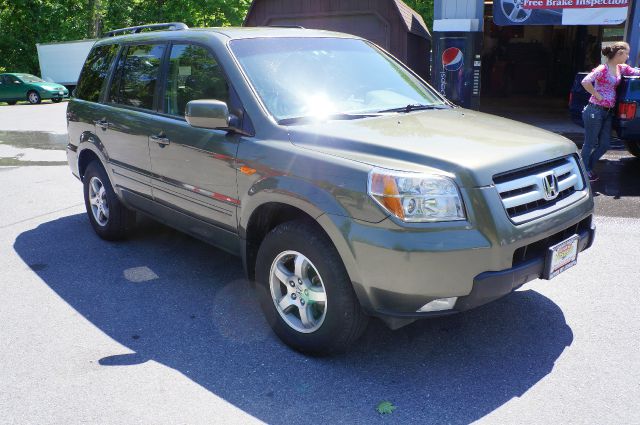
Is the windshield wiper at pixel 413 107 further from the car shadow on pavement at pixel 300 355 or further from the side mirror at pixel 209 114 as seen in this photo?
the car shadow on pavement at pixel 300 355

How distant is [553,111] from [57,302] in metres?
15.2

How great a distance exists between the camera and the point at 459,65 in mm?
13180

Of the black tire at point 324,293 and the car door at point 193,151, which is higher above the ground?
the car door at point 193,151

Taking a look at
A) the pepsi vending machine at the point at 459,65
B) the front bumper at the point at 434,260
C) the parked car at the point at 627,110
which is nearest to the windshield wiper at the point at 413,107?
the front bumper at the point at 434,260

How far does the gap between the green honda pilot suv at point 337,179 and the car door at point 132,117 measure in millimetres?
21

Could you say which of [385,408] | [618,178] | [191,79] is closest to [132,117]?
[191,79]

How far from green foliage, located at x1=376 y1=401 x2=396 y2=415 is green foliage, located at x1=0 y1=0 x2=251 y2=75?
36.6 metres

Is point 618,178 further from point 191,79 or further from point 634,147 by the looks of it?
point 191,79

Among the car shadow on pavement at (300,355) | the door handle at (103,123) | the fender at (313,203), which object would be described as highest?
the door handle at (103,123)

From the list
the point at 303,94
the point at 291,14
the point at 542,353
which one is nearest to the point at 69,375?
the point at 303,94

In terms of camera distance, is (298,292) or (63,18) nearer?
(298,292)

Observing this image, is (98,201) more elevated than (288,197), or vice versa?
(288,197)

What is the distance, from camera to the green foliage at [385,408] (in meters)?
2.95

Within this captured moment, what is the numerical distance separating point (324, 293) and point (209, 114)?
1283 mm
